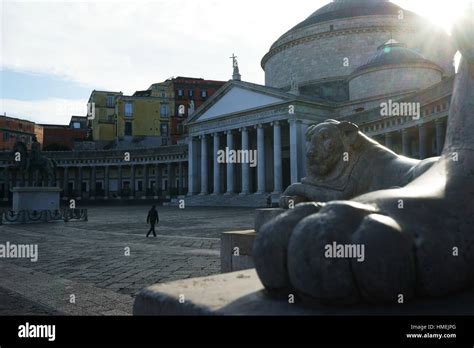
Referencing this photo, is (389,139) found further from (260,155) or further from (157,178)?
(157,178)

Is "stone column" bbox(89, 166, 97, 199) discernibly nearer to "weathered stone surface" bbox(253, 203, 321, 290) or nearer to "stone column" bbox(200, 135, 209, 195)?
"stone column" bbox(200, 135, 209, 195)

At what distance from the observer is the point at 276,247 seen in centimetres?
208

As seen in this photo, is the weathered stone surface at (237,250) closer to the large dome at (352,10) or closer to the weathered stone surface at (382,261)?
the weathered stone surface at (382,261)

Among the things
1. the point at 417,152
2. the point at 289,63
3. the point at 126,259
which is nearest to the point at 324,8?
the point at 289,63

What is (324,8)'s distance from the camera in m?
53.8

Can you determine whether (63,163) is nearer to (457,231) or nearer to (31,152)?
(31,152)

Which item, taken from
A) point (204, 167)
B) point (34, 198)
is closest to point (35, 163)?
point (34, 198)

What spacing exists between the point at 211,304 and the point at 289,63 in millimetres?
52030

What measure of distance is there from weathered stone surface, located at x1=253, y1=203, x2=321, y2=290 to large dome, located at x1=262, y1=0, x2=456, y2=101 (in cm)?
4552

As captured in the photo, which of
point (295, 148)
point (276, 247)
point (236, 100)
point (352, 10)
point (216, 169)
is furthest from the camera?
point (352, 10)
